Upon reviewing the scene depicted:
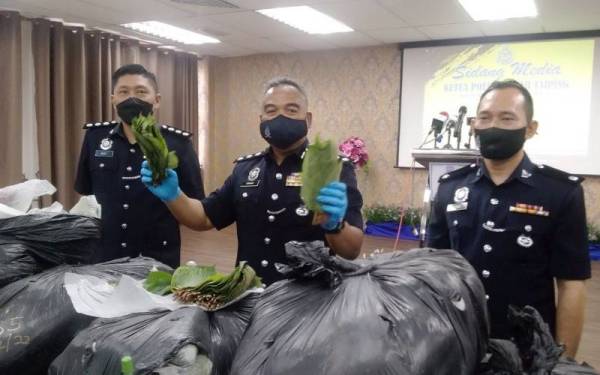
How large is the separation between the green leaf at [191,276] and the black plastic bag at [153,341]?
93 millimetres

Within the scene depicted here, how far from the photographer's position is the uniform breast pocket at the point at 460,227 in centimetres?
145

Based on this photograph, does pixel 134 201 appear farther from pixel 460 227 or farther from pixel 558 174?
pixel 558 174

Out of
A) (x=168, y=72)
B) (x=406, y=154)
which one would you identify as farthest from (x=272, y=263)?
(x=168, y=72)

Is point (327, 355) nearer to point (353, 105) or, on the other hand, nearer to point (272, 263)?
point (272, 263)

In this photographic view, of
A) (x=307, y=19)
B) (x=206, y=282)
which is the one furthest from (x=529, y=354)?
(x=307, y=19)

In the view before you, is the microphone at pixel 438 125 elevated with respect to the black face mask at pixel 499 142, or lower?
elevated

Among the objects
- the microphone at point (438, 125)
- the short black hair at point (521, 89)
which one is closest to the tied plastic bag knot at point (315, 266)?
the short black hair at point (521, 89)

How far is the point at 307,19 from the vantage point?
5430mm

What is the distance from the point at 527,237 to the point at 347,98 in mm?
5831

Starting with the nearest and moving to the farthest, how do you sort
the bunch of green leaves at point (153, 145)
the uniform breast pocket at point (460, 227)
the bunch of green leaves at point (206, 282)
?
the bunch of green leaves at point (206, 282)
the bunch of green leaves at point (153, 145)
the uniform breast pocket at point (460, 227)

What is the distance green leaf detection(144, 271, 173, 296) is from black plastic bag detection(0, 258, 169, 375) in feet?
0.42

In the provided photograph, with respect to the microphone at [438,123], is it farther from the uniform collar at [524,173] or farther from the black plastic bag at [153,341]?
the black plastic bag at [153,341]

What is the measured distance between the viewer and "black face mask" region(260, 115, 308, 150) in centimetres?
149

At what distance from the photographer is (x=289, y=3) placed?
183 inches
